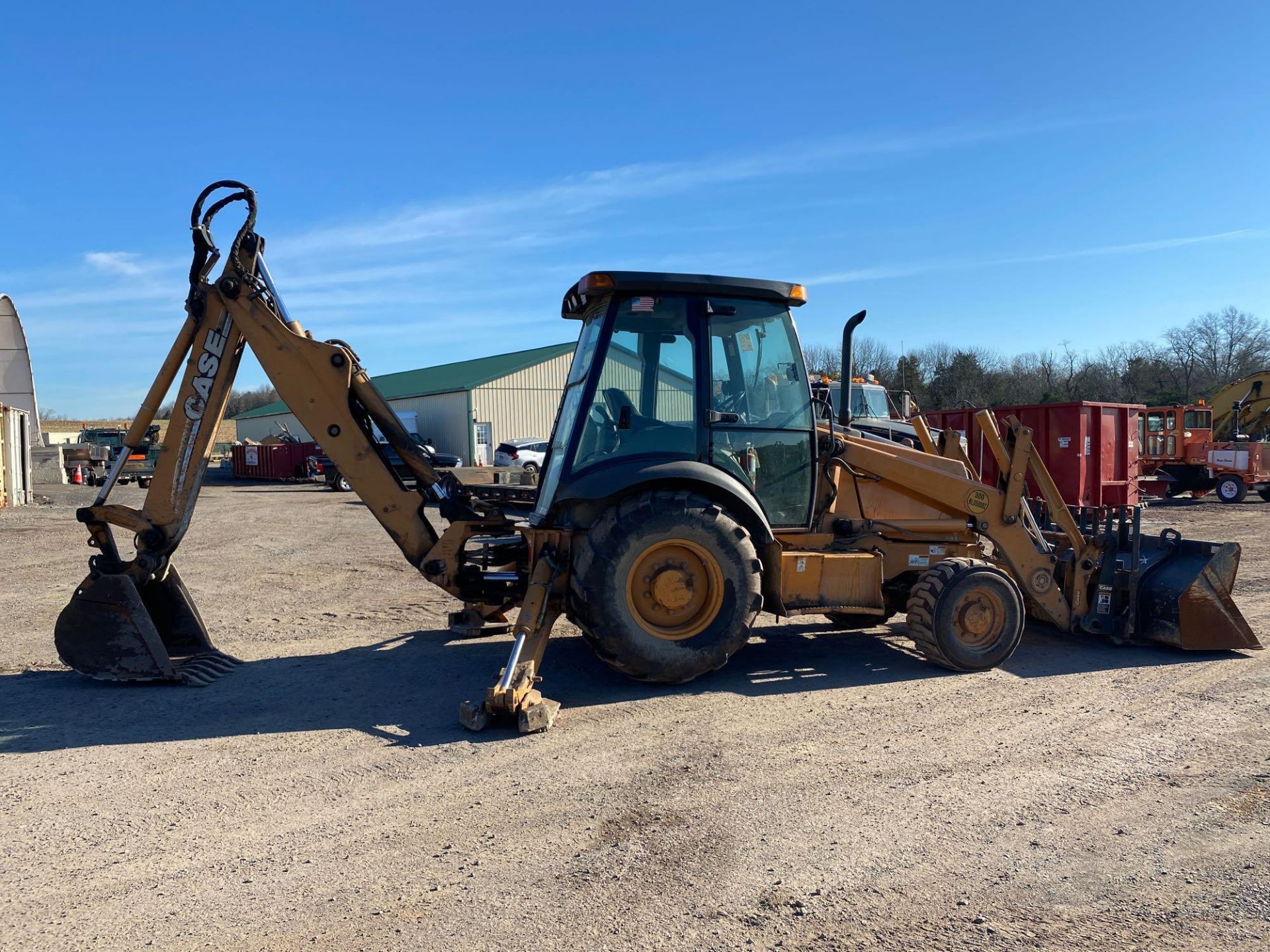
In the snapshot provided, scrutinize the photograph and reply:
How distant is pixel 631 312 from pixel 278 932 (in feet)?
13.7

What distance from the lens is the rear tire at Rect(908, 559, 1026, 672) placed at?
21.4 feet

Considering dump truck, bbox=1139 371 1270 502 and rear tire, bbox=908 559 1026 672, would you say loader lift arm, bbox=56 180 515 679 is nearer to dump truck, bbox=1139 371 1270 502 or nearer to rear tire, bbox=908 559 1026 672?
rear tire, bbox=908 559 1026 672

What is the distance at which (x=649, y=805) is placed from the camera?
171 inches

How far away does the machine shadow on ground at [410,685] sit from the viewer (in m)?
5.43

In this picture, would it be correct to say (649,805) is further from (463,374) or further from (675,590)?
(463,374)

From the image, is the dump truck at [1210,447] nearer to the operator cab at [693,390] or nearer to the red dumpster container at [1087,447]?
the red dumpster container at [1087,447]

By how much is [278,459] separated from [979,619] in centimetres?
3045

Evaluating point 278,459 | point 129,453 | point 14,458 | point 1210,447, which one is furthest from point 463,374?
point 129,453

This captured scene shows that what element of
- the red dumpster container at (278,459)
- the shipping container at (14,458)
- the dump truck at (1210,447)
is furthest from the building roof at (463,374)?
the dump truck at (1210,447)

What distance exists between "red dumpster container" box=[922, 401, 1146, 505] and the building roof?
2577cm

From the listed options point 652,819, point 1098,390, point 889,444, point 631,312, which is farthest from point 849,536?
point 1098,390

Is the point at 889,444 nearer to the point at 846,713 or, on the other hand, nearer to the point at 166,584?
the point at 846,713

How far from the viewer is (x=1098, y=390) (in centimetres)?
4997

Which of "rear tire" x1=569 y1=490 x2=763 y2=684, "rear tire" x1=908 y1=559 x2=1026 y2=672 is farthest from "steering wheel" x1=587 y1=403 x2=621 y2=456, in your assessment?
"rear tire" x1=908 y1=559 x2=1026 y2=672
